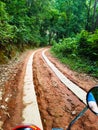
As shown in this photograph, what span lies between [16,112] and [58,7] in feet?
180

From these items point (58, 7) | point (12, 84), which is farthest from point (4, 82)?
point (58, 7)

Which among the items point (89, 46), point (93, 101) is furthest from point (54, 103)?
point (89, 46)

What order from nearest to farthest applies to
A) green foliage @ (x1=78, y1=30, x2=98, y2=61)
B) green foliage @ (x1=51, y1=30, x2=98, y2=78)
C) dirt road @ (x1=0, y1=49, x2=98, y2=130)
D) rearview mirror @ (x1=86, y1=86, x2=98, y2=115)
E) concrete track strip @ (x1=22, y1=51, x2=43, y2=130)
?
rearview mirror @ (x1=86, y1=86, x2=98, y2=115) < dirt road @ (x1=0, y1=49, x2=98, y2=130) < concrete track strip @ (x1=22, y1=51, x2=43, y2=130) < green foliage @ (x1=51, y1=30, x2=98, y2=78) < green foliage @ (x1=78, y1=30, x2=98, y2=61)

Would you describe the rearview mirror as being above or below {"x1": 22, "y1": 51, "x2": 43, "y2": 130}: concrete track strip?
above

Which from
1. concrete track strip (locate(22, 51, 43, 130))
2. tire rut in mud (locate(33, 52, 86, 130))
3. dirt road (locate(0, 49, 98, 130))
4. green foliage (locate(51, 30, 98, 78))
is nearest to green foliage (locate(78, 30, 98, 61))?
green foliage (locate(51, 30, 98, 78))

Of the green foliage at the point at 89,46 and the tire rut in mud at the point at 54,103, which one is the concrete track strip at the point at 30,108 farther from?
the green foliage at the point at 89,46

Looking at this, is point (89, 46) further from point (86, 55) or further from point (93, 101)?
point (93, 101)

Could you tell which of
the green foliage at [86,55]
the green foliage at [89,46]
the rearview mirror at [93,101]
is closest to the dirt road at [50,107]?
the rearview mirror at [93,101]

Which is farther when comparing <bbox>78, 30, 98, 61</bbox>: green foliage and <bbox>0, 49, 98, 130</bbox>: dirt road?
<bbox>78, 30, 98, 61</bbox>: green foliage

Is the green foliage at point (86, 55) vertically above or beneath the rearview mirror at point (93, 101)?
beneath

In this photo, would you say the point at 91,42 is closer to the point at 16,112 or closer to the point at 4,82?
the point at 4,82

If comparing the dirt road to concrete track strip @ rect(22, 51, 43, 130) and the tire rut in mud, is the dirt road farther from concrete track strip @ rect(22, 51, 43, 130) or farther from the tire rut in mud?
concrete track strip @ rect(22, 51, 43, 130)

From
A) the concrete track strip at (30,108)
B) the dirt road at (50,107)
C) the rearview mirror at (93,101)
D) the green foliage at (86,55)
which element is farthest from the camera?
the green foliage at (86,55)

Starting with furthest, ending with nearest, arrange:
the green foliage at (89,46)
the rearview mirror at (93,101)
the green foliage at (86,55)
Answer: the green foliage at (89,46)
the green foliage at (86,55)
the rearview mirror at (93,101)
